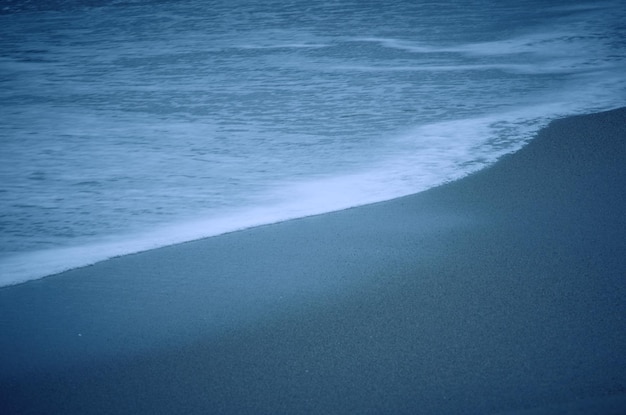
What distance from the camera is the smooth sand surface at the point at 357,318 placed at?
→ 6.09 ft

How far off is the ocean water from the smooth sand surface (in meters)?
0.35

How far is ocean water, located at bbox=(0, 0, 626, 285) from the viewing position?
330cm

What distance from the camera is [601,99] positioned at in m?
4.73

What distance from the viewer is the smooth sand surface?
1857mm

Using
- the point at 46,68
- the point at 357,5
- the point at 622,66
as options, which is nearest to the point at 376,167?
the point at 622,66

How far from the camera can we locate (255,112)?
507cm

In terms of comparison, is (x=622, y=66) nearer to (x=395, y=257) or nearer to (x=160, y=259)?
(x=395, y=257)

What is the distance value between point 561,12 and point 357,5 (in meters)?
3.43

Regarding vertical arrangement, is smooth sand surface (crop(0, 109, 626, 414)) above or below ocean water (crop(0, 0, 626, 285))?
below

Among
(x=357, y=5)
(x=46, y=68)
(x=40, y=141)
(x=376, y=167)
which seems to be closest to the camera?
(x=376, y=167)

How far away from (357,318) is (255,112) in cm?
315

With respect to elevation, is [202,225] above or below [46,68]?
below

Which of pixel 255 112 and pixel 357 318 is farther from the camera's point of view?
pixel 255 112

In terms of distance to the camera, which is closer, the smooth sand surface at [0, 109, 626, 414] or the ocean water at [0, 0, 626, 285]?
the smooth sand surface at [0, 109, 626, 414]
